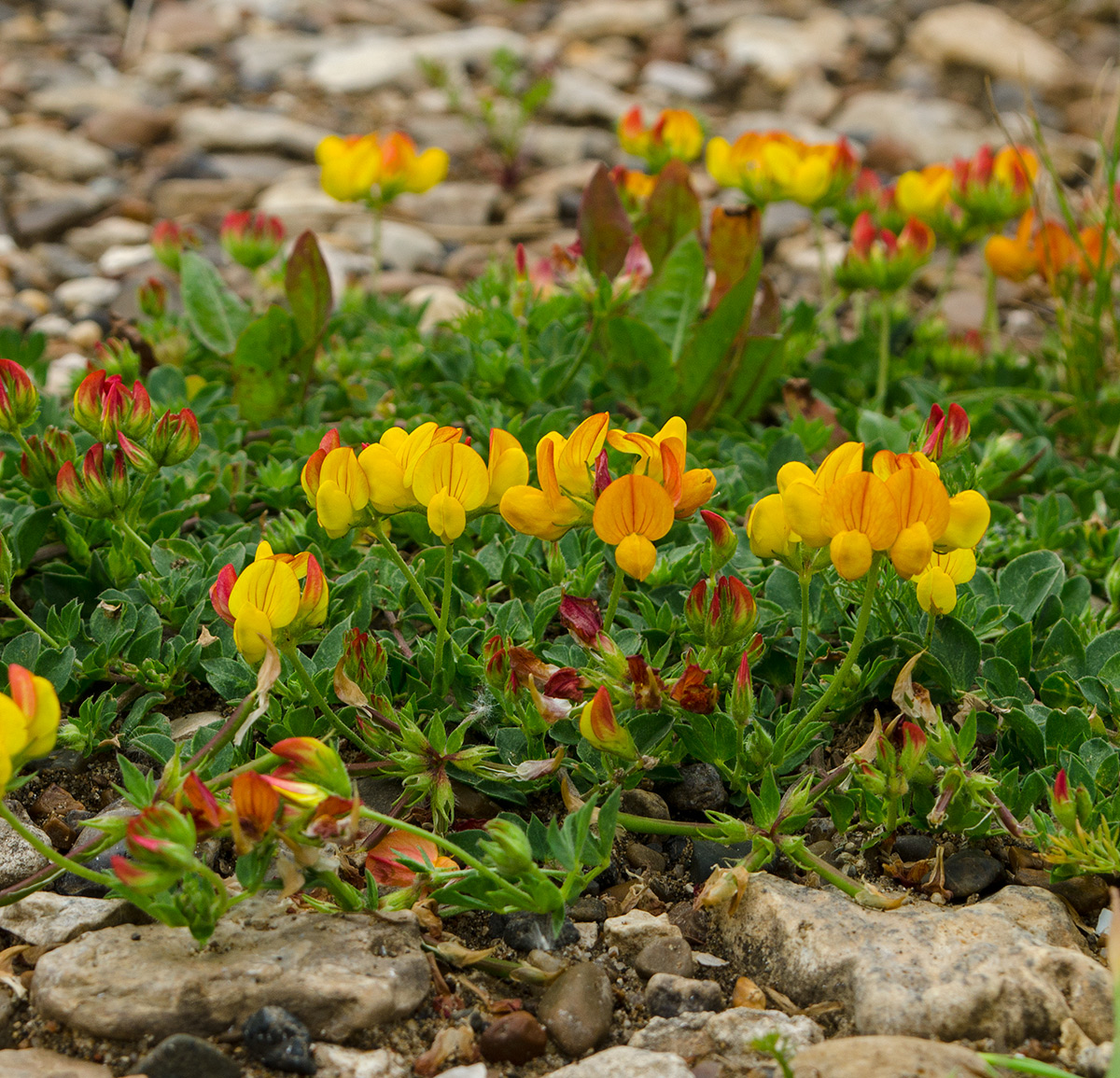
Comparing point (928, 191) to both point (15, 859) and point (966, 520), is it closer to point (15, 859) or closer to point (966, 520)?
point (966, 520)

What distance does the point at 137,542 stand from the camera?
2.51m

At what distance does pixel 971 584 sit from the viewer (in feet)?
8.96

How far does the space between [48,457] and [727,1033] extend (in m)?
1.84

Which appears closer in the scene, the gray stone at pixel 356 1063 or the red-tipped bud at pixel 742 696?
the gray stone at pixel 356 1063

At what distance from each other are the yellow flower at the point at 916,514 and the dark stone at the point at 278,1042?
1.18 meters

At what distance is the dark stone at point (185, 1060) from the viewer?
175 centimetres

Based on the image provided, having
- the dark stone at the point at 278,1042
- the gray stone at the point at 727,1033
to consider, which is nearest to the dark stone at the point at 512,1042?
the gray stone at the point at 727,1033

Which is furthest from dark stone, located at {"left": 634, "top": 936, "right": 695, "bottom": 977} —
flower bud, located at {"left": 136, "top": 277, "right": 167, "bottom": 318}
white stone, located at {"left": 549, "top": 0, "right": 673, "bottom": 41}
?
white stone, located at {"left": 549, "top": 0, "right": 673, "bottom": 41}

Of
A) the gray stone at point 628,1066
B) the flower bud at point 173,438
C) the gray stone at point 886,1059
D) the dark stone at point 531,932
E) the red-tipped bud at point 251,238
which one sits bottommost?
the dark stone at point 531,932

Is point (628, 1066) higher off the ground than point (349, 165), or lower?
lower

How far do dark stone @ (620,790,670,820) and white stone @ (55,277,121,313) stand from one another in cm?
368

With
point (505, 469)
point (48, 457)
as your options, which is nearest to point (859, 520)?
point (505, 469)

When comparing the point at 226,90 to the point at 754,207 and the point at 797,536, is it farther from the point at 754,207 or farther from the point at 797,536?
the point at 797,536

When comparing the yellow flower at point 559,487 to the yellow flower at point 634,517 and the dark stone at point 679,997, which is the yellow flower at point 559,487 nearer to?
the yellow flower at point 634,517
